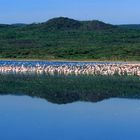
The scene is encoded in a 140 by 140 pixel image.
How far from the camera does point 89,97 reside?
2139 cm

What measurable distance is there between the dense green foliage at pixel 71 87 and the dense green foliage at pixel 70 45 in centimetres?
1644

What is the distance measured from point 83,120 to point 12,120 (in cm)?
182

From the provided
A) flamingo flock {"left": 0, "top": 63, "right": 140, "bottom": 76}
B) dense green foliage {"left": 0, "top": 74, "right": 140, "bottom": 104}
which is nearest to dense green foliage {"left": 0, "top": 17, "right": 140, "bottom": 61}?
flamingo flock {"left": 0, "top": 63, "right": 140, "bottom": 76}

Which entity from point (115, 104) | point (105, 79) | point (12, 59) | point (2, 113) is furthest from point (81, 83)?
point (12, 59)

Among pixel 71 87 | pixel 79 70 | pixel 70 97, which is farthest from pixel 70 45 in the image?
pixel 70 97

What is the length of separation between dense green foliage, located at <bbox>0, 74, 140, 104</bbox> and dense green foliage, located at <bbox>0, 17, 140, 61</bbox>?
16.4m

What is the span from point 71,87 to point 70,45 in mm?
33328

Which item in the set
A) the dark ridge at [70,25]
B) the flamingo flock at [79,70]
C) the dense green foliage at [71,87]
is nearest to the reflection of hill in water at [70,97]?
the dense green foliage at [71,87]

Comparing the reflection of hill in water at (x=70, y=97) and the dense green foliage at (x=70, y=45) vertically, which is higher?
the dense green foliage at (x=70, y=45)

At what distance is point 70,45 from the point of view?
188 feet

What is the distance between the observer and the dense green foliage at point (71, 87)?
21.7 m

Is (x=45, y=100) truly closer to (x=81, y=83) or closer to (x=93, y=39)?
(x=81, y=83)

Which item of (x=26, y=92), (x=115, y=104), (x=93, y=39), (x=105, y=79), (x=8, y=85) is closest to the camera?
(x=115, y=104)

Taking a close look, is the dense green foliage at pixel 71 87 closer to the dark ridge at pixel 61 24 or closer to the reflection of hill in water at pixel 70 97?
the reflection of hill in water at pixel 70 97
